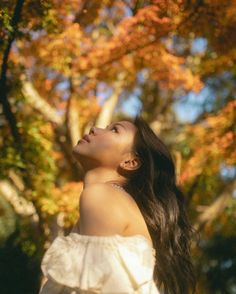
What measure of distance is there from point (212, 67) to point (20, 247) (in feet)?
15.8

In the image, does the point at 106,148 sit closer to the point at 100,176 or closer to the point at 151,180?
the point at 100,176

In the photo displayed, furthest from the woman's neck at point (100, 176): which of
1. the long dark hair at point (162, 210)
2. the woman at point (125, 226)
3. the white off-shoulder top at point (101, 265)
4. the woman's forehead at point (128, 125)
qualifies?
the white off-shoulder top at point (101, 265)

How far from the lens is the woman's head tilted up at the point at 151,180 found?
2.57 metres

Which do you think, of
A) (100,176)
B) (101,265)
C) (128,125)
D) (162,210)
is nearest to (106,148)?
(100,176)

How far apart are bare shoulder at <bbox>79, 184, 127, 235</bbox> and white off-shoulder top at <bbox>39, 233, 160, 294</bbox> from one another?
37mm

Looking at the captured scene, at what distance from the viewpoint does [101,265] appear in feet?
6.82

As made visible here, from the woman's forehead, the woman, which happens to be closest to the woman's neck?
the woman

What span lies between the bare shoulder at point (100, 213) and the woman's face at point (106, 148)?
0.31 metres

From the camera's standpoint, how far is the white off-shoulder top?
205 cm

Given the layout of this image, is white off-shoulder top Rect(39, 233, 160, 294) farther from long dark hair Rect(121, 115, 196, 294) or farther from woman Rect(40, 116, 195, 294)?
long dark hair Rect(121, 115, 196, 294)

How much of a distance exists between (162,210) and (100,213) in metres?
0.57

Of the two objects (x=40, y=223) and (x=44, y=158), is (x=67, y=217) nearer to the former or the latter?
(x=40, y=223)

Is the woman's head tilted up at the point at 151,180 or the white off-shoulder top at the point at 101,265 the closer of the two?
the white off-shoulder top at the point at 101,265

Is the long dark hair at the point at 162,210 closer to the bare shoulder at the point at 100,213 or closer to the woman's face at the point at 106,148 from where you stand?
the woman's face at the point at 106,148
